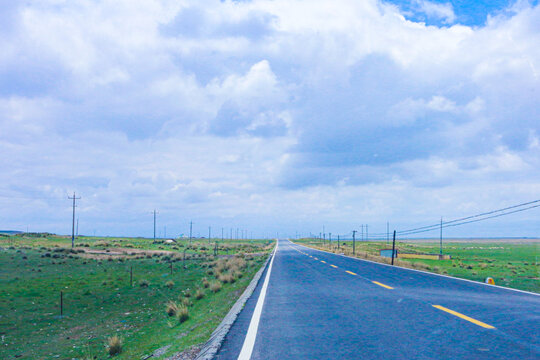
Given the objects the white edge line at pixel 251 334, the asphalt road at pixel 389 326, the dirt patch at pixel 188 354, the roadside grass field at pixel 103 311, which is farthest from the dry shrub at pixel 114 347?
the dirt patch at pixel 188 354

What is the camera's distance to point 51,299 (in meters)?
22.5

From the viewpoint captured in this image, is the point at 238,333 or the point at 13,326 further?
the point at 13,326

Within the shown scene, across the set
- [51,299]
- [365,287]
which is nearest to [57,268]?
[51,299]

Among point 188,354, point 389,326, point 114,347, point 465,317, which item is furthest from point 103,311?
point 465,317

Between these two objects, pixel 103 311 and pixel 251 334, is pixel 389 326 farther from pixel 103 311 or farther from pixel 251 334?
pixel 103 311

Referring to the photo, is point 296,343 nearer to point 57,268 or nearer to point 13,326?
point 13,326

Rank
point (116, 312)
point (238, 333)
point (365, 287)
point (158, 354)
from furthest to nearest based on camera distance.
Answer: point (116, 312)
point (365, 287)
point (158, 354)
point (238, 333)

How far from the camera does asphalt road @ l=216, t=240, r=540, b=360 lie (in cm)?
580

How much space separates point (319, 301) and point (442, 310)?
3297mm

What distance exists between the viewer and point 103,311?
19.9 m

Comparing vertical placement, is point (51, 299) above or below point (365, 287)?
below

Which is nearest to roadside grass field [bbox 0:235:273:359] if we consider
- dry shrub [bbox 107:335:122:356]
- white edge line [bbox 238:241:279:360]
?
dry shrub [bbox 107:335:122:356]

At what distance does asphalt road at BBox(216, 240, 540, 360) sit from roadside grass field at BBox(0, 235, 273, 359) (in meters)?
1.47

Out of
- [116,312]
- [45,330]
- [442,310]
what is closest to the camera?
[442,310]
